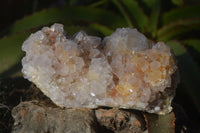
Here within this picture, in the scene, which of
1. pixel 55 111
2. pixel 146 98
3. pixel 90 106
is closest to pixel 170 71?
pixel 146 98

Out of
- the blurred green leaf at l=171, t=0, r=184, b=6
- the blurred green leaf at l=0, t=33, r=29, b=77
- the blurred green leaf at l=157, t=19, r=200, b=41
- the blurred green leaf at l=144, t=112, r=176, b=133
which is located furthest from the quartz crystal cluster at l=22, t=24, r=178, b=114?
the blurred green leaf at l=171, t=0, r=184, b=6

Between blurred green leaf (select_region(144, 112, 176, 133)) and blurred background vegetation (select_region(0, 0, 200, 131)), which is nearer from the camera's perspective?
blurred green leaf (select_region(144, 112, 176, 133))

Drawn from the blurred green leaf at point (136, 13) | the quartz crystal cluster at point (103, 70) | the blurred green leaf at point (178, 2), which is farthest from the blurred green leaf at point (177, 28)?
the quartz crystal cluster at point (103, 70)

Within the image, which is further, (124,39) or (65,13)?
(65,13)

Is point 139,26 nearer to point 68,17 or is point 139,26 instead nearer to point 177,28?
point 177,28

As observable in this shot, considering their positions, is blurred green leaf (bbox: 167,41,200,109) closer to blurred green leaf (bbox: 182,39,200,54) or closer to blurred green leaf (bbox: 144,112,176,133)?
blurred green leaf (bbox: 182,39,200,54)

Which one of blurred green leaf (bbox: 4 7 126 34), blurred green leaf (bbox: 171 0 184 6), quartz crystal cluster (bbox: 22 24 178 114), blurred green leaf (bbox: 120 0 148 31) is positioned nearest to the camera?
quartz crystal cluster (bbox: 22 24 178 114)

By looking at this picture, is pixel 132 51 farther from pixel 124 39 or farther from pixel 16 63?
pixel 16 63
